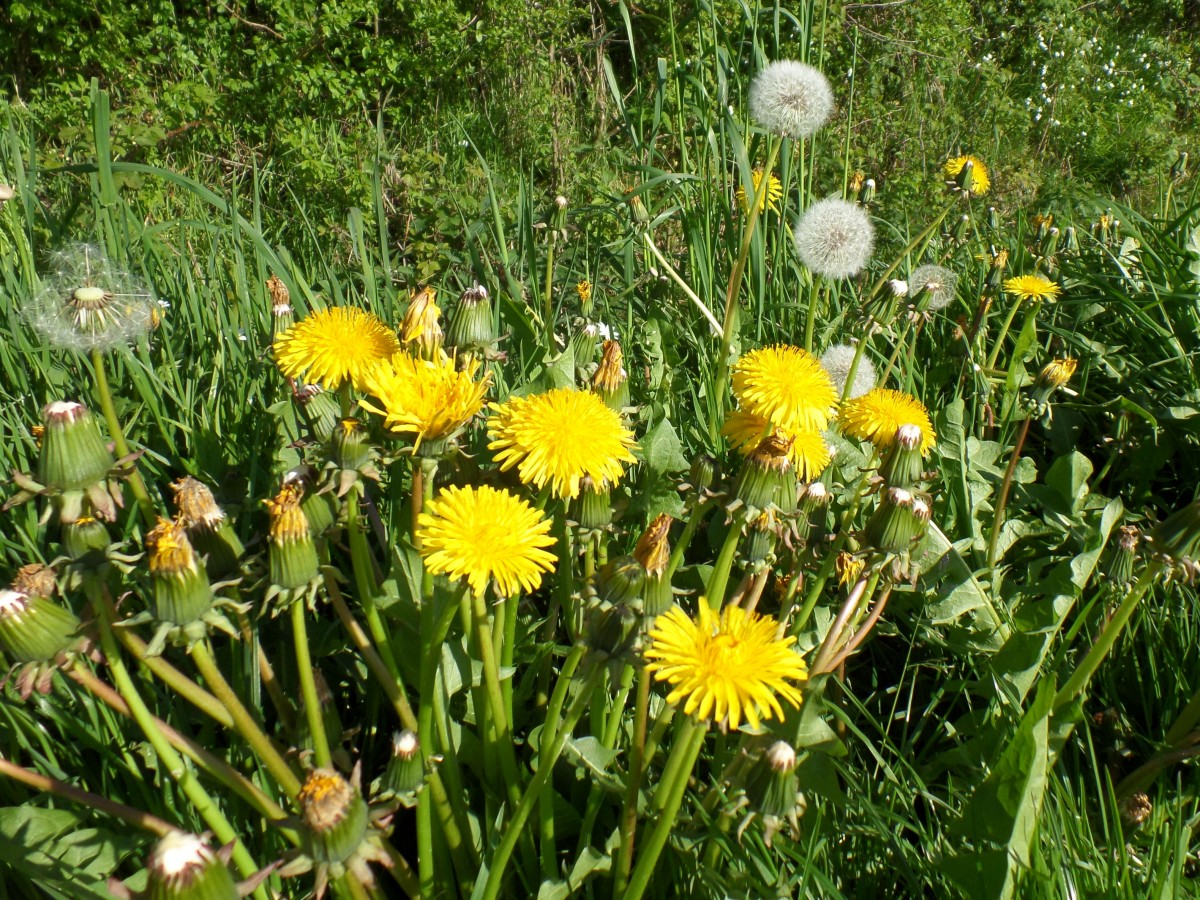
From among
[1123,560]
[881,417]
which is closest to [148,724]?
[881,417]

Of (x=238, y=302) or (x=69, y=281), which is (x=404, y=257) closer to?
(x=238, y=302)

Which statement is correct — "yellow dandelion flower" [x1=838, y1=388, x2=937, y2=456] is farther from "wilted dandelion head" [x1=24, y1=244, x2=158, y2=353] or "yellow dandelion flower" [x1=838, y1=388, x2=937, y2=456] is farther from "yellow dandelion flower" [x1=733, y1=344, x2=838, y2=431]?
"wilted dandelion head" [x1=24, y1=244, x2=158, y2=353]

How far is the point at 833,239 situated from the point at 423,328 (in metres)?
1.16

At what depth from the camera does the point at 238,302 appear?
6.31ft

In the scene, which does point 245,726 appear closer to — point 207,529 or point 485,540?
point 207,529

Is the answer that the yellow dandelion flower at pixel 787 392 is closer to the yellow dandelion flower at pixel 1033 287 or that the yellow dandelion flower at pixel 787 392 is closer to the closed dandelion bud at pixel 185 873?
the closed dandelion bud at pixel 185 873

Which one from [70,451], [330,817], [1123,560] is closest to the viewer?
[330,817]

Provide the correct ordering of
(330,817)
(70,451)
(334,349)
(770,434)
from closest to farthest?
(330,817), (70,451), (334,349), (770,434)

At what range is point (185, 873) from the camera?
26.8 inches

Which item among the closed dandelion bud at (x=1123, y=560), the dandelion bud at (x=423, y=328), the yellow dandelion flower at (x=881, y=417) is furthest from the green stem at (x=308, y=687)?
the closed dandelion bud at (x=1123, y=560)

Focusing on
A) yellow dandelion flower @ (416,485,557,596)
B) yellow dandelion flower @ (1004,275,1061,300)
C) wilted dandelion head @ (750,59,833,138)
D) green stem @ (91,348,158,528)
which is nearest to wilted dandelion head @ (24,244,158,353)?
green stem @ (91,348,158,528)

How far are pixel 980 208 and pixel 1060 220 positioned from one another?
121 centimetres

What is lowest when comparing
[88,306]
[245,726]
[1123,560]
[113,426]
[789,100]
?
[1123,560]

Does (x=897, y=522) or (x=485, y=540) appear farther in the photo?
(x=897, y=522)
